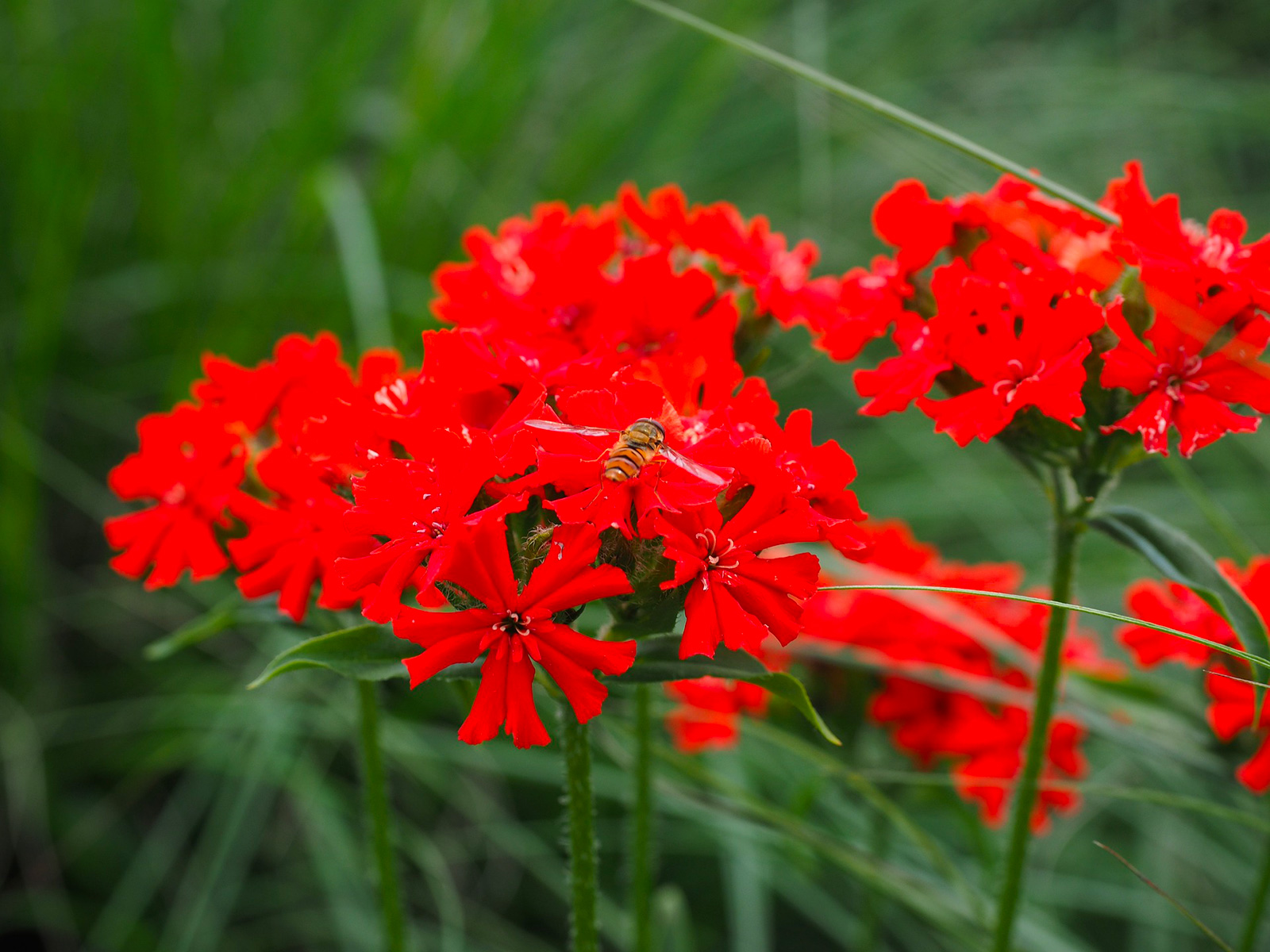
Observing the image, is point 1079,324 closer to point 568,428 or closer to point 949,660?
point 568,428

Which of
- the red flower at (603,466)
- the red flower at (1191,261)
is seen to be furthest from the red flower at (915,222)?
the red flower at (603,466)

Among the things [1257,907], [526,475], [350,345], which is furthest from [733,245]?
[350,345]

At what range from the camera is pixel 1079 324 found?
24.8 inches

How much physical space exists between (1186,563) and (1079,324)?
0.17 meters

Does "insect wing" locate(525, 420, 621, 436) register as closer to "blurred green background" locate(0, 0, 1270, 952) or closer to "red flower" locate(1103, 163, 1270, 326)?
"red flower" locate(1103, 163, 1270, 326)

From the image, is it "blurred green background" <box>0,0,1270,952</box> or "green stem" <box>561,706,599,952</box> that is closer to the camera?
"green stem" <box>561,706,599,952</box>

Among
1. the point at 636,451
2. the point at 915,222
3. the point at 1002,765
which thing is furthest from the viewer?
the point at 1002,765

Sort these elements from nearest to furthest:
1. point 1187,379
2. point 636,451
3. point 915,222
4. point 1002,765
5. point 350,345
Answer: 1. point 636,451
2. point 1187,379
3. point 915,222
4. point 1002,765
5. point 350,345

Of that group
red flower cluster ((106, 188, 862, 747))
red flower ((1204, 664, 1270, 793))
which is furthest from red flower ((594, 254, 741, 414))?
red flower ((1204, 664, 1270, 793))

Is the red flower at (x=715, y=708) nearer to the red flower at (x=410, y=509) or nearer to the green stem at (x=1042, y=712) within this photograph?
the green stem at (x=1042, y=712)

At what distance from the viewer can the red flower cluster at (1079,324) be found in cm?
62

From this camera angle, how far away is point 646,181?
1.96 metres

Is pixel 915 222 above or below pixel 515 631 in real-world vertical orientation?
above

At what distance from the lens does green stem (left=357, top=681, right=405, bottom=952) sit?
Answer: 2.58ft
